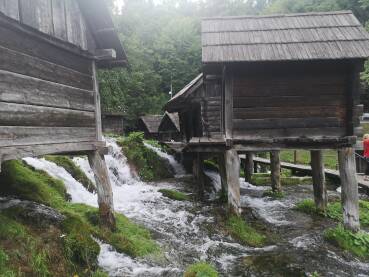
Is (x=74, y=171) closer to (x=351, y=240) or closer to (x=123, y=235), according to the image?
(x=123, y=235)

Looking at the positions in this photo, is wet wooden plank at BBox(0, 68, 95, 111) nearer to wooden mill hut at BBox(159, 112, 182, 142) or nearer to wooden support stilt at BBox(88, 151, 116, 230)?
wooden support stilt at BBox(88, 151, 116, 230)

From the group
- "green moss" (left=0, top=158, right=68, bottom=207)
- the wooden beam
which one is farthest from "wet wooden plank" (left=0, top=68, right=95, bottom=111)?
"green moss" (left=0, top=158, right=68, bottom=207)

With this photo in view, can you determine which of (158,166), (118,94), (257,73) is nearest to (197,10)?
(118,94)

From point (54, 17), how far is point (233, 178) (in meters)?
5.86

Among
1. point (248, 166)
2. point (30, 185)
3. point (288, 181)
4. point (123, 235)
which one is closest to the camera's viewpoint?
point (123, 235)

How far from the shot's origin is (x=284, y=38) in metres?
9.17

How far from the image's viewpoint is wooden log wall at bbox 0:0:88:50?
532 cm

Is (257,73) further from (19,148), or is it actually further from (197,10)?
(197,10)

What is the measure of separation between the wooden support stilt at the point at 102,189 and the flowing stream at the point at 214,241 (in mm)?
844

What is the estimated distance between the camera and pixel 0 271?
16.0 ft

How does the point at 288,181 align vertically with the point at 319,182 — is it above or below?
below

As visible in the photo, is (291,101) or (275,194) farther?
(275,194)

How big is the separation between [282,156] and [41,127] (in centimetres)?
2790

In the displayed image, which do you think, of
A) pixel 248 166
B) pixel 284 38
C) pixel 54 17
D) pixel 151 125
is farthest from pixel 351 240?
pixel 151 125
